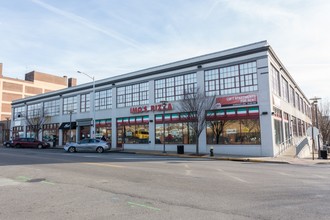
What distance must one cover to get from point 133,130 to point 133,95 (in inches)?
177

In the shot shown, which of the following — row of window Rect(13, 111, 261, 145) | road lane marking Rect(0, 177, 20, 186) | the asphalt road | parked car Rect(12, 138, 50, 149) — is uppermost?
row of window Rect(13, 111, 261, 145)

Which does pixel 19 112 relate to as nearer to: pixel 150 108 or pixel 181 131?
pixel 150 108

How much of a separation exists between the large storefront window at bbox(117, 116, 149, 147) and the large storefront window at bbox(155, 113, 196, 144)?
1905mm

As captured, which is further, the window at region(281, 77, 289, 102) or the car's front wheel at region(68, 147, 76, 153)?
the window at region(281, 77, 289, 102)

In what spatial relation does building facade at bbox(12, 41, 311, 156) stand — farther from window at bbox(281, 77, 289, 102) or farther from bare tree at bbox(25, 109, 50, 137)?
bare tree at bbox(25, 109, 50, 137)

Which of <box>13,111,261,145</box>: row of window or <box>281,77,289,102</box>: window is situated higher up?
<box>281,77,289,102</box>: window

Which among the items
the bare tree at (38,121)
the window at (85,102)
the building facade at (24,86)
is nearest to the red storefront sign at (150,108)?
the window at (85,102)

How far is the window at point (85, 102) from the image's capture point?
133 ft

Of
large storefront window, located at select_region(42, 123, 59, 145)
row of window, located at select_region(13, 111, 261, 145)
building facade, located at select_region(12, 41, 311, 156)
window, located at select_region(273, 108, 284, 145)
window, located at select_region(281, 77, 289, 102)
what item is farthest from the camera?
large storefront window, located at select_region(42, 123, 59, 145)

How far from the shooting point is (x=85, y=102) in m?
41.1

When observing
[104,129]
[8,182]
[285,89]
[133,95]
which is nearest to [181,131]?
[133,95]

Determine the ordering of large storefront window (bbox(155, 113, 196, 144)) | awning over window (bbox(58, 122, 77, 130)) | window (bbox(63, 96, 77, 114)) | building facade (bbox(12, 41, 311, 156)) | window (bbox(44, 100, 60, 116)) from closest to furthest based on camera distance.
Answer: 1. building facade (bbox(12, 41, 311, 156))
2. large storefront window (bbox(155, 113, 196, 144))
3. awning over window (bbox(58, 122, 77, 130))
4. window (bbox(63, 96, 77, 114))
5. window (bbox(44, 100, 60, 116))

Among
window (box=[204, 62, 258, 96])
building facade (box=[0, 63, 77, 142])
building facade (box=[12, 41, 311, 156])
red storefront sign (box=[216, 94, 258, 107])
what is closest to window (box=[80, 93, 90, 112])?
building facade (box=[12, 41, 311, 156])

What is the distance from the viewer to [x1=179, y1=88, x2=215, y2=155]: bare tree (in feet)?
82.5
